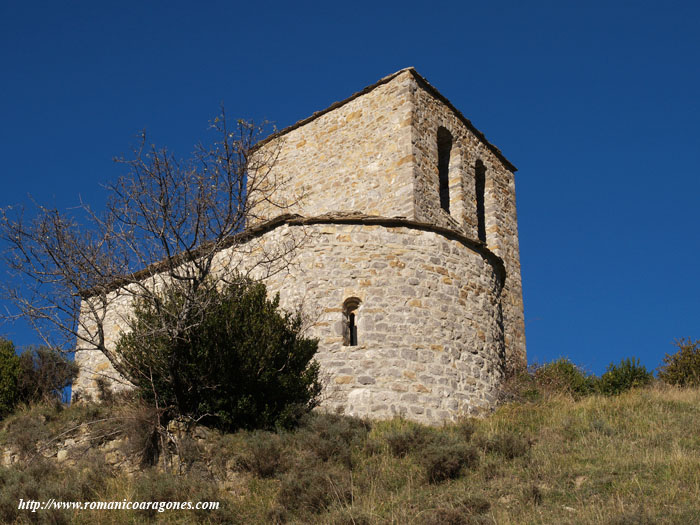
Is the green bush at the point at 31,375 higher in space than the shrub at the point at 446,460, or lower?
higher

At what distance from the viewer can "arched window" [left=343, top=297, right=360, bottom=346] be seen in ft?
48.6

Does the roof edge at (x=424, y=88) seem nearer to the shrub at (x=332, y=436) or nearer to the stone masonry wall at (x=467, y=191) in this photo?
the stone masonry wall at (x=467, y=191)

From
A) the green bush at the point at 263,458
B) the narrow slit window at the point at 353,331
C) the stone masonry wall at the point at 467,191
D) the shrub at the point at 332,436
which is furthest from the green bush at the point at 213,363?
the stone masonry wall at the point at 467,191

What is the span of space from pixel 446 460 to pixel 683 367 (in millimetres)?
10476

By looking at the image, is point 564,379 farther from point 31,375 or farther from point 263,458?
point 31,375

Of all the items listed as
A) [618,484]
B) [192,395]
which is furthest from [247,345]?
[618,484]


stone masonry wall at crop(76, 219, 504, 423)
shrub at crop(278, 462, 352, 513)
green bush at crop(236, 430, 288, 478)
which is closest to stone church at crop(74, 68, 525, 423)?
stone masonry wall at crop(76, 219, 504, 423)

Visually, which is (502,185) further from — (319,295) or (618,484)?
(618,484)

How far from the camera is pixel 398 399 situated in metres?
14.2

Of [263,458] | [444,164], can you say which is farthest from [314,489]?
[444,164]

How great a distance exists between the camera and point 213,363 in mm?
12516

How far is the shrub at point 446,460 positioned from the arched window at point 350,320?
142 inches

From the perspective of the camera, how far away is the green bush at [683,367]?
18656mm

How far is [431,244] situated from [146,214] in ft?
19.6
